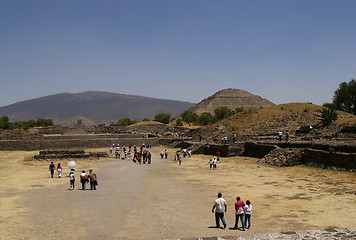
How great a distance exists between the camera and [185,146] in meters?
50.1

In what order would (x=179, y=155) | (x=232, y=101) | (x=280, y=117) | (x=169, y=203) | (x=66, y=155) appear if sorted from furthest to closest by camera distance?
(x=232, y=101), (x=280, y=117), (x=66, y=155), (x=179, y=155), (x=169, y=203)

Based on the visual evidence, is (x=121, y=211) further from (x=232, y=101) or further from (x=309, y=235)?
(x=232, y=101)

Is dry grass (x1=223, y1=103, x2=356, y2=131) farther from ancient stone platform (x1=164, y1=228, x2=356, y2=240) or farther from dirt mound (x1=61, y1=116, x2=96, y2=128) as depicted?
dirt mound (x1=61, y1=116, x2=96, y2=128)

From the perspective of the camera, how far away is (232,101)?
166 m

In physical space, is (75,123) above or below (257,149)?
above

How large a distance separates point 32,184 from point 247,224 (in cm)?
1558

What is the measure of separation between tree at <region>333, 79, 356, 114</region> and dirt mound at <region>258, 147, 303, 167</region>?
4139 centimetres

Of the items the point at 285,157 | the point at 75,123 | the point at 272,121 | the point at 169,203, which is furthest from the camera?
the point at 75,123

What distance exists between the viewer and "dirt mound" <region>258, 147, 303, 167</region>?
27.2 metres

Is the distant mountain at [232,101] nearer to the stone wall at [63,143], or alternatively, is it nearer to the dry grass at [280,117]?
the dry grass at [280,117]

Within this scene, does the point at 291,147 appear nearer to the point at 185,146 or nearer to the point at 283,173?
the point at 283,173

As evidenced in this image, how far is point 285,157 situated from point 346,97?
142 ft

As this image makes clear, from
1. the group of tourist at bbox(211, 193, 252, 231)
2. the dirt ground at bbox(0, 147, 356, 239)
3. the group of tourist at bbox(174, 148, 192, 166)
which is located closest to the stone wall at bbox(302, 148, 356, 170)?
the dirt ground at bbox(0, 147, 356, 239)

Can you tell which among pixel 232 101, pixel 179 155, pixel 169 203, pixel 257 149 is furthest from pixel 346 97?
pixel 232 101
